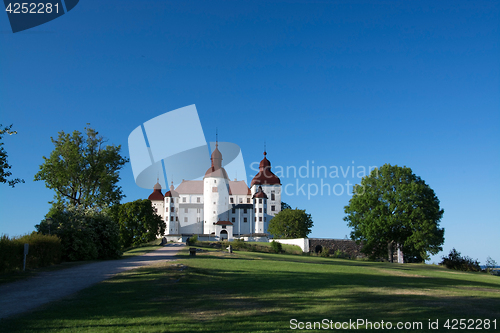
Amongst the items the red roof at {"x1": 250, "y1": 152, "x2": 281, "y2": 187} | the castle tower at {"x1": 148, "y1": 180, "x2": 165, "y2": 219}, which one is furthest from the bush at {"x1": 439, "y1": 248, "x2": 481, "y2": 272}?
the castle tower at {"x1": 148, "y1": 180, "x2": 165, "y2": 219}

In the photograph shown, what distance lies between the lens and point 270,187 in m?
92.2

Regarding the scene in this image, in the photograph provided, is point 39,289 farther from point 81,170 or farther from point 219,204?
point 219,204

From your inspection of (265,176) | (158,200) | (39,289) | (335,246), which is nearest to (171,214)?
(158,200)

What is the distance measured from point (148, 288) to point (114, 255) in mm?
17104

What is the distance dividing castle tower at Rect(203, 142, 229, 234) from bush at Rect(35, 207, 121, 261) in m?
58.5

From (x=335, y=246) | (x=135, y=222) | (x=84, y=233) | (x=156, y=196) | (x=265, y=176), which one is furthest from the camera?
(x=156, y=196)

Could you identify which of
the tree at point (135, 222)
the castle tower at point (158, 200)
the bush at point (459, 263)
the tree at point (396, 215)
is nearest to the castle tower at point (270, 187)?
the castle tower at point (158, 200)

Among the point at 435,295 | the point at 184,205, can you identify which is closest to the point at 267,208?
the point at 184,205

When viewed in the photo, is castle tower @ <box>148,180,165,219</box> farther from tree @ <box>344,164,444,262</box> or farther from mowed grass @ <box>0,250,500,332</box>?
mowed grass @ <box>0,250,500,332</box>

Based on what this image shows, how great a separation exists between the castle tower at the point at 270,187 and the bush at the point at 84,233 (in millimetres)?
64082

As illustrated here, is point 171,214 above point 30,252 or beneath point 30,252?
above

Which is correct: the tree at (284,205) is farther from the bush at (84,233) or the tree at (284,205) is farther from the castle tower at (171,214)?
the bush at (84,233)

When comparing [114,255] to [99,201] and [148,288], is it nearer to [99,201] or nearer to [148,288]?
[99,201]

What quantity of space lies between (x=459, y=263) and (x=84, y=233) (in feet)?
102
